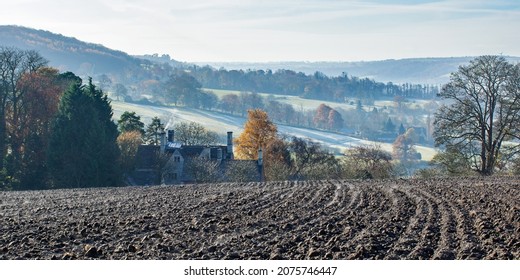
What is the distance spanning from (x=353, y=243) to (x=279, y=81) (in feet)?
595

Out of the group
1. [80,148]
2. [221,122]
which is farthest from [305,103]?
[80,148]

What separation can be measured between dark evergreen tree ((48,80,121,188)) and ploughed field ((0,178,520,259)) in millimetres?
16111

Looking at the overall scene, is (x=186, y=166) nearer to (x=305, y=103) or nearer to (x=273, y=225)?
(x=273, y=225)

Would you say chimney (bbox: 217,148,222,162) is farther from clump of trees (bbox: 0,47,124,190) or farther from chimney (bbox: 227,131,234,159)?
clump of trees (bbox: 0,47,124,190)

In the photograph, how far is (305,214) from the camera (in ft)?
62.1

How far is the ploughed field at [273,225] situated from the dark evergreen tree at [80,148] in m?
16.1

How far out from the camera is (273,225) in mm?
16797

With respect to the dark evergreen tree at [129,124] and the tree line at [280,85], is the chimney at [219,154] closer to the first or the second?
the dark evergreen tree at [129,124]

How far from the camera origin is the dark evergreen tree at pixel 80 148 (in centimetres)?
4259

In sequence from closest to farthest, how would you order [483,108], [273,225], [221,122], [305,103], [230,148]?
[273,225], [483,108], [230,148], [221,122], [305,103]

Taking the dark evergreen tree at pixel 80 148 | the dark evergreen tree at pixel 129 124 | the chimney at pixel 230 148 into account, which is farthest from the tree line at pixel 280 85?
the dark evergreen tree at pixel 80 148

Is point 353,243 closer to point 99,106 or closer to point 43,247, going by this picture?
point 43,247

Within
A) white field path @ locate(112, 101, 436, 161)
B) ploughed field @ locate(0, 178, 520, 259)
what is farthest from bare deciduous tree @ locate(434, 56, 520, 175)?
white field path @ locate(112, 101, 436, 161)

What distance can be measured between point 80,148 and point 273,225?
2801 cm
